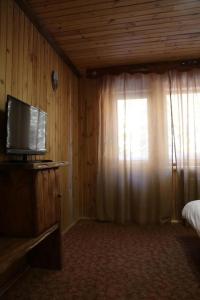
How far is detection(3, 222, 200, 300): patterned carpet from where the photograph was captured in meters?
1.75

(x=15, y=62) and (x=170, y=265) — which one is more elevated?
(x=15, y=62)

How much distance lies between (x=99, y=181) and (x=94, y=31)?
2184 mm

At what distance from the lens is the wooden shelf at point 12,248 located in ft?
4.16

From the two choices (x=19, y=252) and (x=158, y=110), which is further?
(x=158, y=110)

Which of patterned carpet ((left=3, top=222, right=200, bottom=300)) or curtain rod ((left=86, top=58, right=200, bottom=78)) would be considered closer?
patterned carpet ((left=3, top=222, right=200, bottom=300))

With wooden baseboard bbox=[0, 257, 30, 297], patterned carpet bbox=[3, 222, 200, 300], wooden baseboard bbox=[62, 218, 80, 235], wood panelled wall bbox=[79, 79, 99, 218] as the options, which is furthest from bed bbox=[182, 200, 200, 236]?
wood panelled wall bbox=[79, 79, 99, 218]

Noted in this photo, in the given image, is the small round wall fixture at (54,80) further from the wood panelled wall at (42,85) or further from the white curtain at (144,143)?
the white curtain at (144,143)

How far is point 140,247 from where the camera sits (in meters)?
2.62

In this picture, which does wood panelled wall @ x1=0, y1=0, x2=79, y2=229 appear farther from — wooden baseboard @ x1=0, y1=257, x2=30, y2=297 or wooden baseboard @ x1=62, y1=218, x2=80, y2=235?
wooden baseboard @ x1=0, y1=257, x2=30, y2=297

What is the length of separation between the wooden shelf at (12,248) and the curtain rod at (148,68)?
2869 mm

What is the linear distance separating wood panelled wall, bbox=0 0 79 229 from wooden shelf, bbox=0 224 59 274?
69 centimetres

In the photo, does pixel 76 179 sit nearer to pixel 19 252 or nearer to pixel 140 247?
pixel 140 247

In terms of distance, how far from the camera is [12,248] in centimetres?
144

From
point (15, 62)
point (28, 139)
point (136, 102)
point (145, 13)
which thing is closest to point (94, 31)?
point (145, 13)
